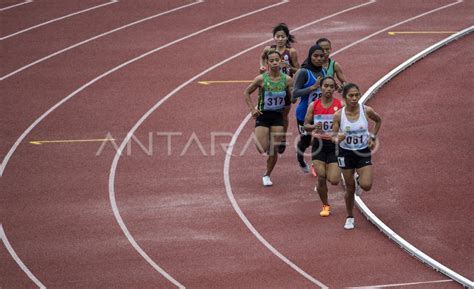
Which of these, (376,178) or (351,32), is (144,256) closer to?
(376,178)

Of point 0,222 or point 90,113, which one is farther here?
point 90,113

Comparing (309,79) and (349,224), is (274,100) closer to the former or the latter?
(309,79)

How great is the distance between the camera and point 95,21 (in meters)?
24.4

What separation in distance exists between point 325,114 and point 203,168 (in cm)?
282

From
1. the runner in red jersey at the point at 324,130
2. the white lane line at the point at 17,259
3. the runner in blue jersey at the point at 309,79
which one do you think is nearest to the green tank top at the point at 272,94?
the runner in blue jersey at the point at 309,79

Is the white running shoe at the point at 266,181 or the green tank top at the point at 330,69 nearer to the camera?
the green tank top at the point at 330,69

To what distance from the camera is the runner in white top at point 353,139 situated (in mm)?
13828

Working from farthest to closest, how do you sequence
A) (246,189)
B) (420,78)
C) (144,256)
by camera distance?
(420,78) → (246,189) → (144,256)

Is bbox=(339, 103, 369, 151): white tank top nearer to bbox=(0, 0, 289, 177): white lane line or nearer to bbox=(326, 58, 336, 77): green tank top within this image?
bbox=(326, 58, 336, 77): green tank top

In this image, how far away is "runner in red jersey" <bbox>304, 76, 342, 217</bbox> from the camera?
47.0ft

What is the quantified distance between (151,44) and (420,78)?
5.32 metres

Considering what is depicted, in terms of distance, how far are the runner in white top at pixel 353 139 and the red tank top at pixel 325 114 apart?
36 cm

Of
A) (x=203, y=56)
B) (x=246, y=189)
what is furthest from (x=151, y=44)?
(x=246, y=189)

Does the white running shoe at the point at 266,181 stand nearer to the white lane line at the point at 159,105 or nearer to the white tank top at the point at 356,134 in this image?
the white lane line at the point at 159,105
